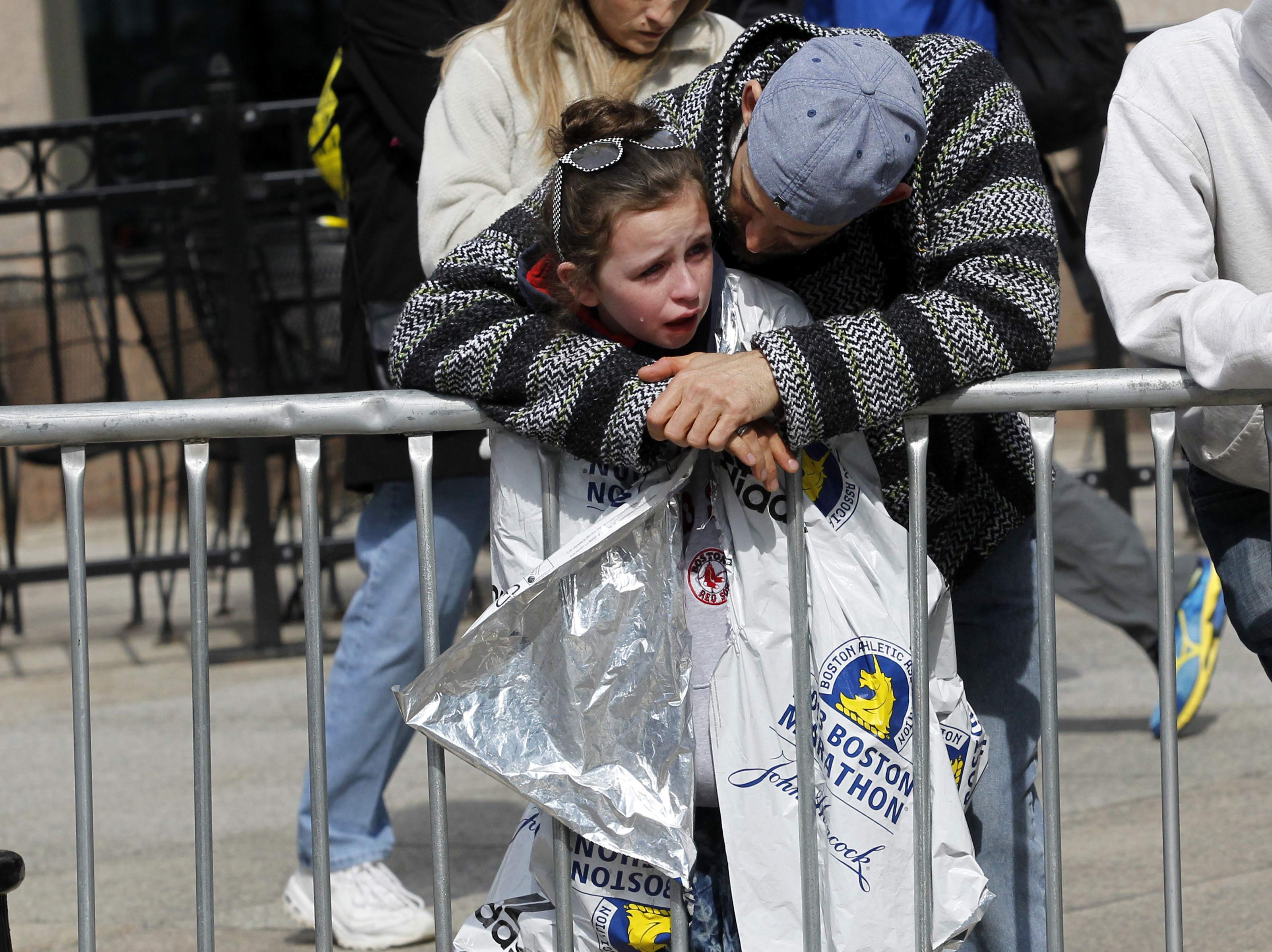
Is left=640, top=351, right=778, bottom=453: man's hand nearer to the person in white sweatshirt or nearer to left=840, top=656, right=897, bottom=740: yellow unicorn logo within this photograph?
Answer: left=840, top=656, right=897, bottom=740: yellow unicorn logo

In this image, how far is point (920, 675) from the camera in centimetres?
208

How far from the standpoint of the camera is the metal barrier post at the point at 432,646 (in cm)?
219

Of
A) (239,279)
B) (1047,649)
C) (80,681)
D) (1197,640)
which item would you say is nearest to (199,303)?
(239,279)

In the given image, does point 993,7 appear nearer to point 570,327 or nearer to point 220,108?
point 570,327

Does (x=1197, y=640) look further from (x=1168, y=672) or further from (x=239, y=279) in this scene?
(x=239, y=279)

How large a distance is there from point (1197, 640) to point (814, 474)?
271 cm

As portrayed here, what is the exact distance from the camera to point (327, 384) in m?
6.07

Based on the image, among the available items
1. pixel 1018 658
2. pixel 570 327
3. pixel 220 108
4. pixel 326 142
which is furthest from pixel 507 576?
pixel 220 108

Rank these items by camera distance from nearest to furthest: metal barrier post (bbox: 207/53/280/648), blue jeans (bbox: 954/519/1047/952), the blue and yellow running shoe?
blue jeans (bbox: 954/519/1047/952) < the blue and yellow running shoe < metal barrier post (bbox: 207/53/280/648)

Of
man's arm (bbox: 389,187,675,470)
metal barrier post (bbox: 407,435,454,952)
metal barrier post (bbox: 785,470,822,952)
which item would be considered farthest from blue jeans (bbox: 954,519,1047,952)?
metal barrier post (bbox: 407,435,454,952)

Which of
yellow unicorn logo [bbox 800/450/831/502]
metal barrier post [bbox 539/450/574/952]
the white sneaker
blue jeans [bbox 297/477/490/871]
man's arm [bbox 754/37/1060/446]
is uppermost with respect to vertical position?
man's arm [bbox 754/37/1060/446]

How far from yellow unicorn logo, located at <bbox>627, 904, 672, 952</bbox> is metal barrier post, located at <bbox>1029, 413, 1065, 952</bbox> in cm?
54

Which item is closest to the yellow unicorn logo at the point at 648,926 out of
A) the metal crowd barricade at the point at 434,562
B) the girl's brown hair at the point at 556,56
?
the metal crowd barricade at the point at 434,562

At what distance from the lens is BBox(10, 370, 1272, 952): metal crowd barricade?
82.0 inches
